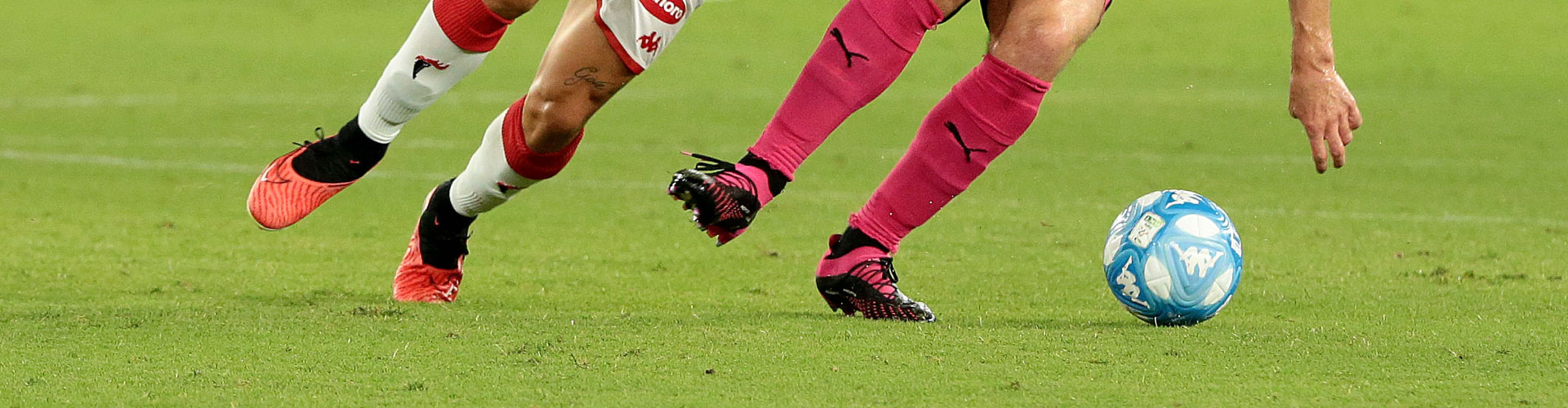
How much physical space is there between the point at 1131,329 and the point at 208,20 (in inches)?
512

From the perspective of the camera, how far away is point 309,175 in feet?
15.2

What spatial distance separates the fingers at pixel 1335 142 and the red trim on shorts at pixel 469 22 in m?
1.83

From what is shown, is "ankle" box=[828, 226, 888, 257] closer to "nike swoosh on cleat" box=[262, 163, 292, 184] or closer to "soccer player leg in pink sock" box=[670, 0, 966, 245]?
"soccer player leg in pink sock" box=[670, 0, 966, 245]

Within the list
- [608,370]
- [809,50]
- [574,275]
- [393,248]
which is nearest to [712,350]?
[608,370]

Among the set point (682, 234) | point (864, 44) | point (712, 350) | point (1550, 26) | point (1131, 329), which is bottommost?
point (1550, 26)

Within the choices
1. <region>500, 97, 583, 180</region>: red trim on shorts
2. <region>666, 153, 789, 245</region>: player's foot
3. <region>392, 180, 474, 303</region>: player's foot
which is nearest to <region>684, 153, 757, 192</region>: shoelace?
<region>666, 153, 789, 245</region>: player's foot

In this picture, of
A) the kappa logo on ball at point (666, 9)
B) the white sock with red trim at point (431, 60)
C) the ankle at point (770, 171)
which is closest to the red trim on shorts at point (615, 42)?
the kappa logo on ball at point (666, 9)

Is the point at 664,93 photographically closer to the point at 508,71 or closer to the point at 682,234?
the point at 508,71

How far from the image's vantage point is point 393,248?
592 centimetres

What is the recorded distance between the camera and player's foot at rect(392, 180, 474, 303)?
467 centimetres

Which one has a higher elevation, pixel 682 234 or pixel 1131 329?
pixel 1131 329

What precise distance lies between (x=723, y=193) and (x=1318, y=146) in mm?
1172

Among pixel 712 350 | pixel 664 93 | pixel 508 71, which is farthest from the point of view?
pixel 508 71

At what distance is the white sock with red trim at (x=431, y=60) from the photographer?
14.6 ft
